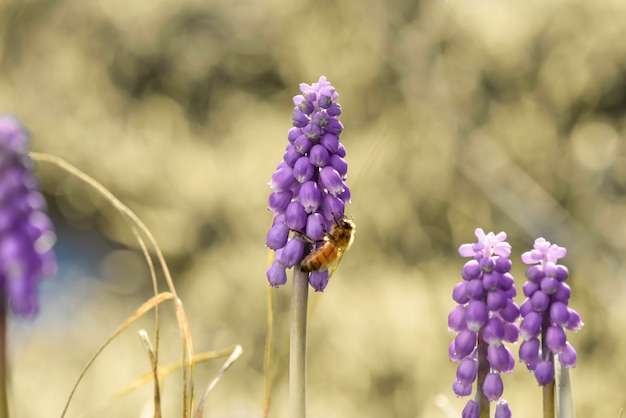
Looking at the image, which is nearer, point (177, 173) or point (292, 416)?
point (292, 416)

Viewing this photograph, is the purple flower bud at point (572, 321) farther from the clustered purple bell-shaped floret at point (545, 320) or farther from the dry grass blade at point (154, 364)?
the dry grass blade at point (154, 364)

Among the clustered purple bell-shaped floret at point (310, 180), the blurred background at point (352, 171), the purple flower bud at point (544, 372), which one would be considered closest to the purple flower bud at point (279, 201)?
the clustered purple bell-shaped floret at point (310, 180)

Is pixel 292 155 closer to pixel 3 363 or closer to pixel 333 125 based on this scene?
pixel 333 125

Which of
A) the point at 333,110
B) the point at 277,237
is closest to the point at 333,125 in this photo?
the point at 333,110

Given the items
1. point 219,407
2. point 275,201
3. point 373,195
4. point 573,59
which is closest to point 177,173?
point 373,195

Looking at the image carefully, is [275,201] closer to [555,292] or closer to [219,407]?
[555,292]

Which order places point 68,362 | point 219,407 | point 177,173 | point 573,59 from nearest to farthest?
point 219,407 < point 573,59 < point 68,362 < point 177,173
